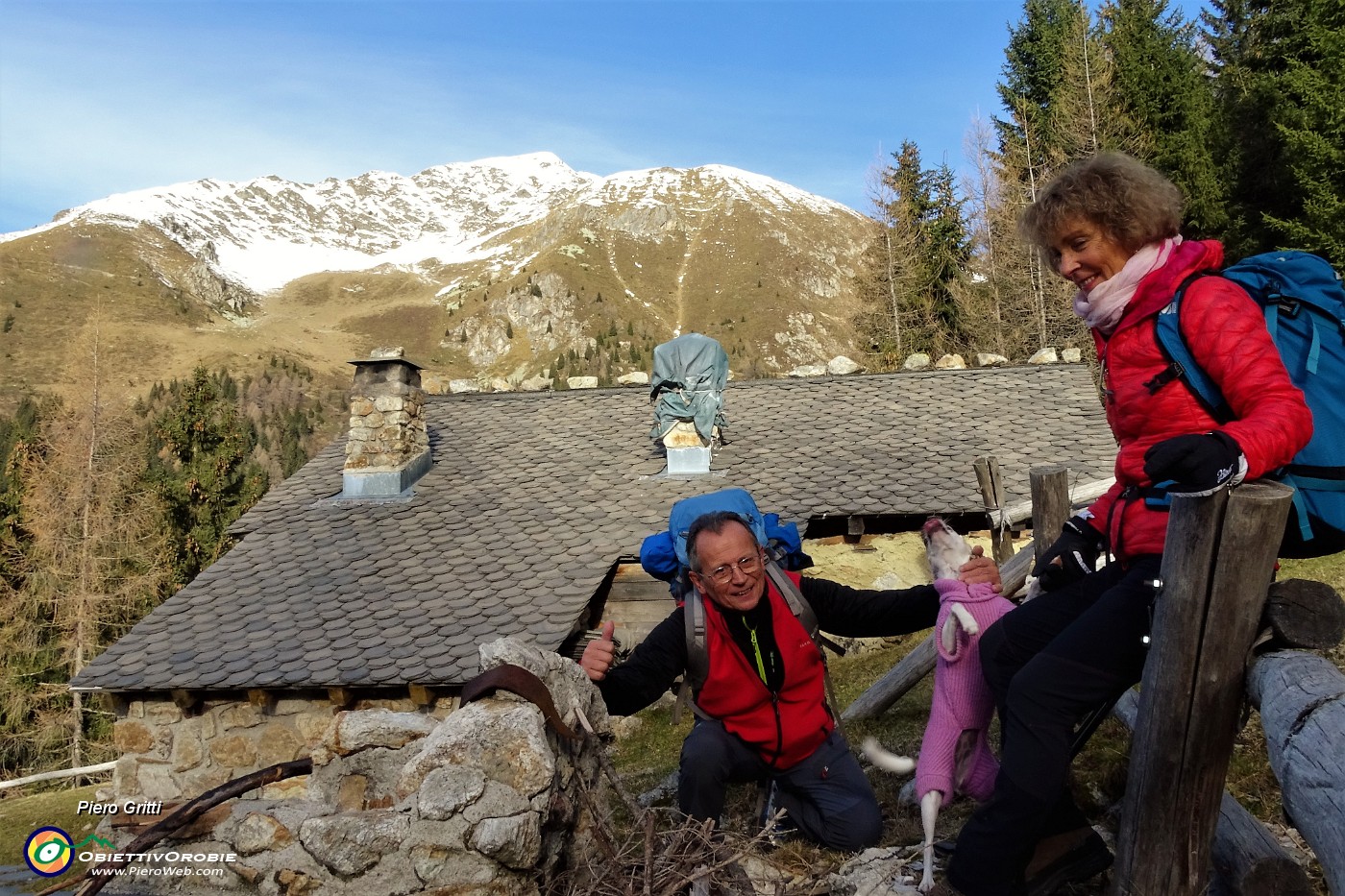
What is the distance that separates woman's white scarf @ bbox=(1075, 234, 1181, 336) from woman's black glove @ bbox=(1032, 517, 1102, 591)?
0.65 metres

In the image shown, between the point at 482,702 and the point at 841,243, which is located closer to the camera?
the point at 482,702

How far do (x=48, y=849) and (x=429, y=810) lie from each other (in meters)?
2.01

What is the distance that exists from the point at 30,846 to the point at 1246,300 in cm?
447

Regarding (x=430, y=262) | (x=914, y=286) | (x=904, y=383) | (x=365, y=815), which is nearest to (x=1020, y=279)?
(x=914, y=286)

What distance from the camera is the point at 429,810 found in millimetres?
2121

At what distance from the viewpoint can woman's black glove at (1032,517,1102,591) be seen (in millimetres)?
2600

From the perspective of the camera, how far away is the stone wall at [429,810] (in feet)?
6.94

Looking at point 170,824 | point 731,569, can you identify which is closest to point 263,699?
point 170,824

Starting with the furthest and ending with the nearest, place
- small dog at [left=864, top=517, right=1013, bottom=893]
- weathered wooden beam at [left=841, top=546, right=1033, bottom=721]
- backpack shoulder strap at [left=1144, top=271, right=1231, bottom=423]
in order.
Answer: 1. weathered wooden beam at [left=841, top=546, right=1033, bottom=721]
2. small dog at [left=864, top=517, right=1013, bottom=893]
3. backpack shoulder strap at [left=1144, top=271, right=1231, bottom=423]

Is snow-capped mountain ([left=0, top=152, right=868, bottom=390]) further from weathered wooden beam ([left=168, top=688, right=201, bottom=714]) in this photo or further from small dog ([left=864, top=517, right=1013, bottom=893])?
small dog ([left=864, top=517, right=1013, bottom=893])

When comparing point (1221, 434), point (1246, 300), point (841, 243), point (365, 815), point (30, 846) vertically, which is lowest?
point (30, 846)

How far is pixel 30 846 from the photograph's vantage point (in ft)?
9.91

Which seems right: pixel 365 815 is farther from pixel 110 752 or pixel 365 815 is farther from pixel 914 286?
pixel 914 286

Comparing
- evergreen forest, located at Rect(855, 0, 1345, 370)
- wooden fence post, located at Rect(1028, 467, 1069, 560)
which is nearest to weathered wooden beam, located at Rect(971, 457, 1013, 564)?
wooden fence post, located at Rect(1028, 467, 1069, 560)
